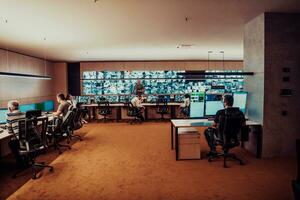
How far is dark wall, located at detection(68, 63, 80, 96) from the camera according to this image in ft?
35.3

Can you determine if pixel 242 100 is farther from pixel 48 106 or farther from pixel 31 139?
pixel 48 106

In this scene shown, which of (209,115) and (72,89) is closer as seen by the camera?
(209,115)

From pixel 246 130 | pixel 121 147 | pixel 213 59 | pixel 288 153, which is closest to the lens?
pixel 246 130

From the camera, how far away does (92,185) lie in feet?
11.1

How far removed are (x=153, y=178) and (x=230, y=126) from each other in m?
1.61

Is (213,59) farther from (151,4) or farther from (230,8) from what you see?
(151,4)

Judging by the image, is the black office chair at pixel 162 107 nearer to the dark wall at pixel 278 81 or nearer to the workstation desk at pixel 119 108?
the workstation desk at pixel 119 108

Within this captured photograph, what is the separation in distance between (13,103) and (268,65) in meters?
5.10

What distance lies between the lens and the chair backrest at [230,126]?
3.85 meters

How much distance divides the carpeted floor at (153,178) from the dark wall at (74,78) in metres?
6.04

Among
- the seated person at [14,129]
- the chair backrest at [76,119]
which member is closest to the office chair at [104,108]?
the chair backrest at [76,119]

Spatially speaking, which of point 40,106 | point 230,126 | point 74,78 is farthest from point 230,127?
point 74,78

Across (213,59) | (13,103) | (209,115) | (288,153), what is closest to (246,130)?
(209,115)

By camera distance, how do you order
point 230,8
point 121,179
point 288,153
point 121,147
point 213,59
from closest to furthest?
point 121,179, point 230,8, point 288,153, point 121,147, point 213,59
